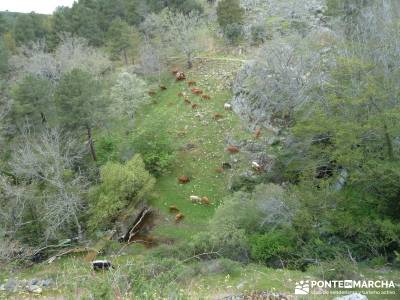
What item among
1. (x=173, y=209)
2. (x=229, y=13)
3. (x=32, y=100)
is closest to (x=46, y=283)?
(x=173, y=209)

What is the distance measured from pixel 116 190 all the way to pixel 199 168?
7078 millimetres

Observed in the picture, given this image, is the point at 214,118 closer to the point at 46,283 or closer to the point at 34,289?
the point at 46,283

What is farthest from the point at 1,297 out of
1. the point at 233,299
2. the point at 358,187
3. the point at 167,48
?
the point at 167,48

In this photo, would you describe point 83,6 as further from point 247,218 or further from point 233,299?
point 233,299

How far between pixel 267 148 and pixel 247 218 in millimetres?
10039

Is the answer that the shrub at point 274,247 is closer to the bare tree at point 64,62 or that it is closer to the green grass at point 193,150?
the green grass at point 193,150

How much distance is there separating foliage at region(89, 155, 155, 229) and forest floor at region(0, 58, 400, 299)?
59.5 inches

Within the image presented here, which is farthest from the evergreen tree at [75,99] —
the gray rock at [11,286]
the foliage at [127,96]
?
the gray rock at [11,286]

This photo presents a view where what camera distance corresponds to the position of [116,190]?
22.9 metres

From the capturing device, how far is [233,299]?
34.7 ft

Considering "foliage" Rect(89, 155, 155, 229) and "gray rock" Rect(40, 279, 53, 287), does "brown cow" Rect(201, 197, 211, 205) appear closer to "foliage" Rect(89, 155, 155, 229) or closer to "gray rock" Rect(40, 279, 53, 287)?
"foliage" Rect(89, 155, 155, 229)

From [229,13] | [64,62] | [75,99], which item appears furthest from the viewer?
[229,13]

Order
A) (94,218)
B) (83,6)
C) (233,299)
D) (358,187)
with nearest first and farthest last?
(233,299), (358,187), (94,218), (83,6)

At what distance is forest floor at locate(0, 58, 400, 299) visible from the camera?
506 inches
